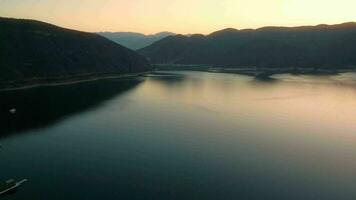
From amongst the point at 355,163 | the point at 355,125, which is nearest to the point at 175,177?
the point at 355,163

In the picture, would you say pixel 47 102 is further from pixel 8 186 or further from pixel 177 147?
pixel 8 186

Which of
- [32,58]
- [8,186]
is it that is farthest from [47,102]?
[8,186]

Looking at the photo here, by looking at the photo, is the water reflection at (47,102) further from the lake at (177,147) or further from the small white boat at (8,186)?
the small white boat at (8,186)

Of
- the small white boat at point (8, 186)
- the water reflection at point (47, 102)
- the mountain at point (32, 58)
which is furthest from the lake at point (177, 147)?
the mountain at point (32, 58)

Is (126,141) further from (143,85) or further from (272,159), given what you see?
(143,85)

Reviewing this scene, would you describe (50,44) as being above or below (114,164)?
above

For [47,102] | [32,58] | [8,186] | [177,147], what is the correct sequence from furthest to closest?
[32,58], [47,102], [177,147], [8,186]

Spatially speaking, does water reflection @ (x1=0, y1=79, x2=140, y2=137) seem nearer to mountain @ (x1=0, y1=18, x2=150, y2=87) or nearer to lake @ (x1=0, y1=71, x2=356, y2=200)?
lake @ (x1=0, y1=71, x2=356, y2=200)
